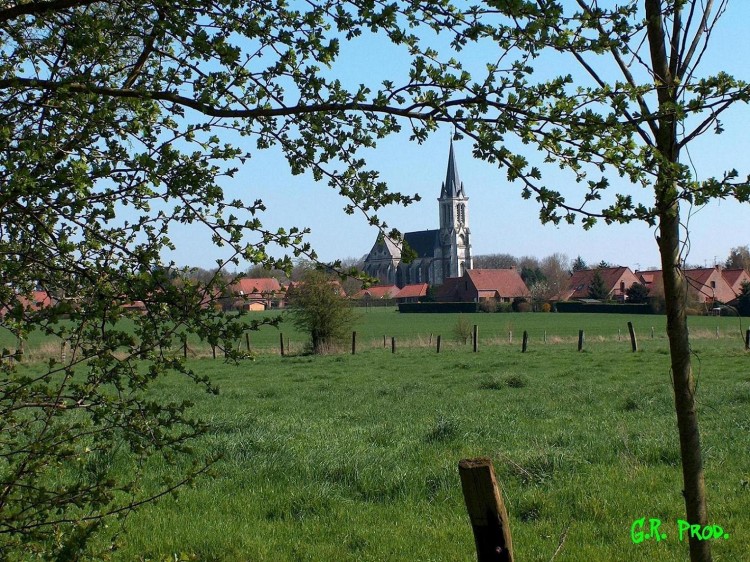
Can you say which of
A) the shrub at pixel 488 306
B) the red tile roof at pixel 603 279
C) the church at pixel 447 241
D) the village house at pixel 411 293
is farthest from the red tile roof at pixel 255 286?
the church at pixel 447 241

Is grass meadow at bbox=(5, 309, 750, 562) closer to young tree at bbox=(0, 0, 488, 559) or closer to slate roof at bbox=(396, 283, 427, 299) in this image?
young tree at bbox=(0, 0, 488, 559)

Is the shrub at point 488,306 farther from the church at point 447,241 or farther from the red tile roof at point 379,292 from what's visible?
the red tile roof at point 379,292

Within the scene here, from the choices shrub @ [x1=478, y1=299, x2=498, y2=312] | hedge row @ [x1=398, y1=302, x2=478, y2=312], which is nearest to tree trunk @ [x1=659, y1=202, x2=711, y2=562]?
shrub @ [x1=478, y1=299, x2=498, y2=312]

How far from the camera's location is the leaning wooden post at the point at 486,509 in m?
3.36

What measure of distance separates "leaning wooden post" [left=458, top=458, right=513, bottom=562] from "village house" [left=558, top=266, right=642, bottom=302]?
8907cm

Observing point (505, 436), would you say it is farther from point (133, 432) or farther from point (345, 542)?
point (133, 432)

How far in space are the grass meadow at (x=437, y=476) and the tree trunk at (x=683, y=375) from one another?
1908mm

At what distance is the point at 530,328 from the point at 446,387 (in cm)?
4540

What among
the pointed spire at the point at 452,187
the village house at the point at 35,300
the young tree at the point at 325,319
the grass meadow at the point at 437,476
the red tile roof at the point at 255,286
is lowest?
the grass meadow at the point at 437,476

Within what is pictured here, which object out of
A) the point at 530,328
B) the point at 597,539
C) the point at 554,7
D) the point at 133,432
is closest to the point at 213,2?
the point at 554,7

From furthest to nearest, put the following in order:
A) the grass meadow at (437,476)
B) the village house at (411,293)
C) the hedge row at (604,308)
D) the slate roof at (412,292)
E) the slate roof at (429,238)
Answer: the slate roof at (429,238)
the slate roof at (412,292)
the village house at (411,293)
the hedge row at (604,308)
the grass meadow at (437,476)

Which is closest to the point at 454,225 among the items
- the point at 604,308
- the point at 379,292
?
the point at 604,308

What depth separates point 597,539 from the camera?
612 cm

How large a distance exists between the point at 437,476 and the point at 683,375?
16.2ft
